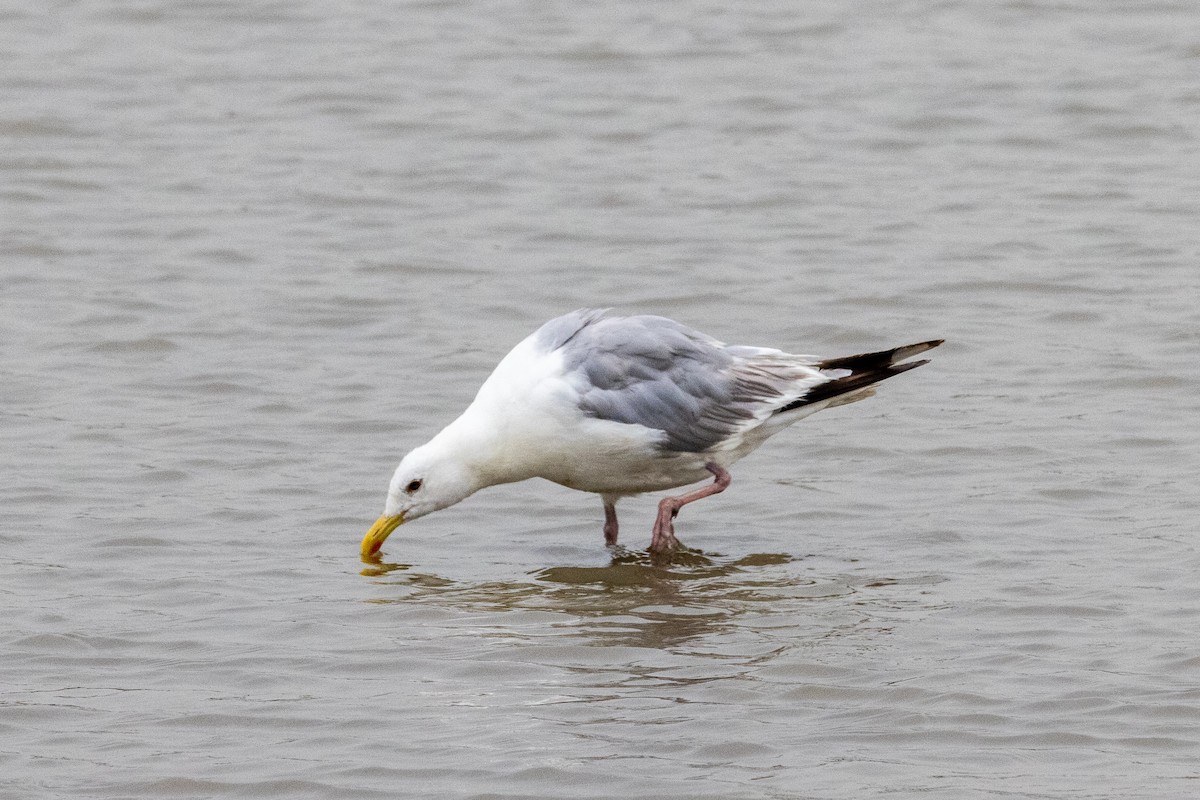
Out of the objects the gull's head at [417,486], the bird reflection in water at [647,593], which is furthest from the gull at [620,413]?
the bird reflection in water at [647,593]

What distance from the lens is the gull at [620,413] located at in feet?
26.2

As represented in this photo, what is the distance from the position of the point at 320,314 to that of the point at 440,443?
3.48 metres

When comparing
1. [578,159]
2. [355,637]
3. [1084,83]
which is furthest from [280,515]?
[1084,83]

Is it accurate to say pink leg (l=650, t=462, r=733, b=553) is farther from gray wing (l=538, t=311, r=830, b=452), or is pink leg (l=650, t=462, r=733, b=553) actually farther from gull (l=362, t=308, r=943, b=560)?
gray wing (l=538, t=311, r=830, b=452)

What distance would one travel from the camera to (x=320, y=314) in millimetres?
11500

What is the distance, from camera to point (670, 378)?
820 cm

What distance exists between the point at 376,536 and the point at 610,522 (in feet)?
3.22

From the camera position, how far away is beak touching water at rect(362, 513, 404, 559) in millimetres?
8102

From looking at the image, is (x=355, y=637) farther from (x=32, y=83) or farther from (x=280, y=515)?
(x=32, y=83)

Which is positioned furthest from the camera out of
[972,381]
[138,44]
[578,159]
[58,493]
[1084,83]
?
[138,44]

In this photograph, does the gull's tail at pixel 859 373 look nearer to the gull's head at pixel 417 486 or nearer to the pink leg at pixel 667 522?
the pink leg at pixel 667 522

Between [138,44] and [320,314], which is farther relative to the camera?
[138,44]

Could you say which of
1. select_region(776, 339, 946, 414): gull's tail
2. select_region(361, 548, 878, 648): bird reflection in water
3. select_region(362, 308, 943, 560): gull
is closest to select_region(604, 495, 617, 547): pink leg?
select_region(362, 308, 943, 560): gull

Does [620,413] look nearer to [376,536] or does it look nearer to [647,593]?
[647,593]
